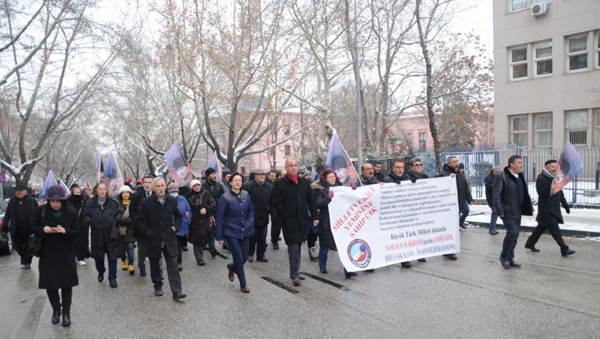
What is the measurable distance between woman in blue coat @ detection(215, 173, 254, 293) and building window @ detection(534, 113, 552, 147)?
20.9 metres

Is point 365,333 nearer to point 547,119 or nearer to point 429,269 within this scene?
point 429,269

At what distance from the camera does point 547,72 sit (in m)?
23.0

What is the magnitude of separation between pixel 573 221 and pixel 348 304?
9.01m

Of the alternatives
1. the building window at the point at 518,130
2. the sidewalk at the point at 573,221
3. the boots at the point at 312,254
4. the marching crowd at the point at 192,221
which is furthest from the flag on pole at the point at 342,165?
the building window at the point at 518,130

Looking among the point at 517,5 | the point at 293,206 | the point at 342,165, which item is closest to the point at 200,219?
the point at 293,206

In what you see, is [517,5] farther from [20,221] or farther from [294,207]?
[20,221]

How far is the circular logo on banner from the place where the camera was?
731cm

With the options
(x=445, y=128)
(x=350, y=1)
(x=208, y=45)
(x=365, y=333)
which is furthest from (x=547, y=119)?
(x=365, y=333)

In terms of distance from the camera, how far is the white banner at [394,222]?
24.2 ft

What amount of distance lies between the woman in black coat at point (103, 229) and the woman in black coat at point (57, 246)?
195 cm

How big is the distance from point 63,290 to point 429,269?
5.41 m

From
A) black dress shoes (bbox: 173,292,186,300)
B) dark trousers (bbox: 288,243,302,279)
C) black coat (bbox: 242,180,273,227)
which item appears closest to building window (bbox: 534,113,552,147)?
black coat (bbox: 242,180,273,227)

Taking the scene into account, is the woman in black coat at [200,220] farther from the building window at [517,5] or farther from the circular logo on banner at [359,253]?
the building window at [517,5]

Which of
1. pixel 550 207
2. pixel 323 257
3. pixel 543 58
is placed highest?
pixel 543 58
